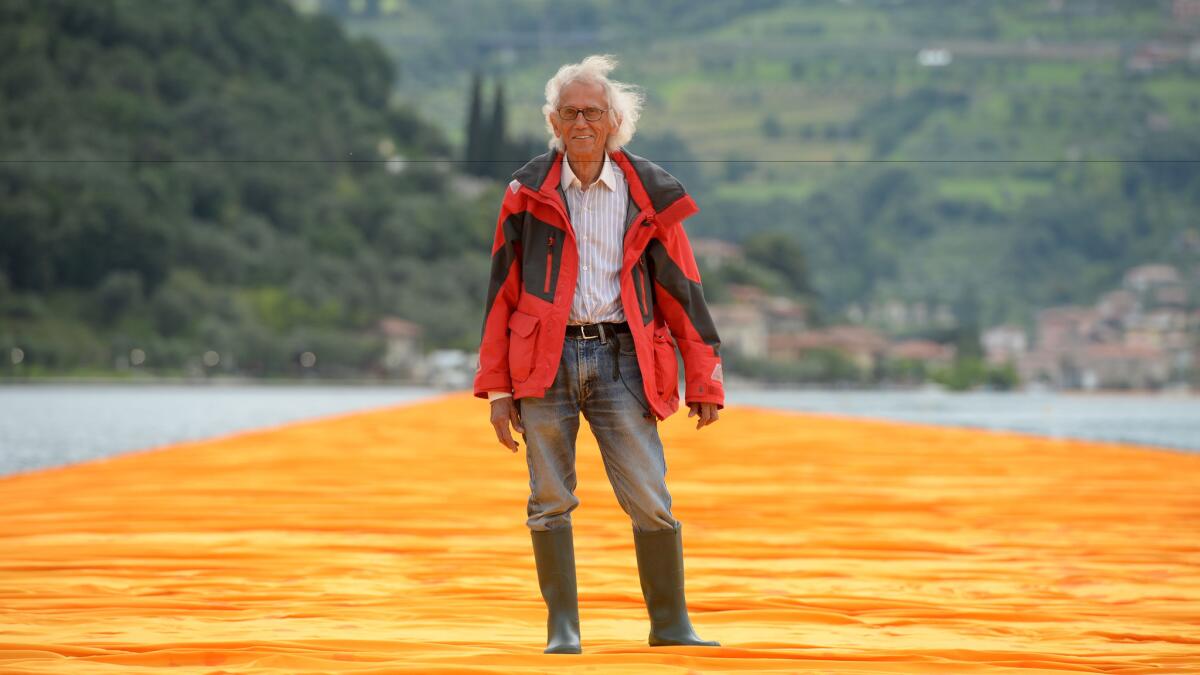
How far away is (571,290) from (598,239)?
0.42 ft

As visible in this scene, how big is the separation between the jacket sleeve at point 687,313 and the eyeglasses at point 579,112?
0.25 m

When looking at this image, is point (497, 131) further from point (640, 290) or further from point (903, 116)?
point (640, 290)

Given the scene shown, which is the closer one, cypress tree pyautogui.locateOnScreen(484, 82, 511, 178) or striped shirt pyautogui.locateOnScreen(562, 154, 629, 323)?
striped shirt pyautogui.locateOnScreen(562, 154, 629, 323)

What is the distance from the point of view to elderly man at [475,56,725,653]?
11.2ft

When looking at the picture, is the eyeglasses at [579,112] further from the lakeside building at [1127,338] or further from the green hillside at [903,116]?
the lakeside building at [1127,338]

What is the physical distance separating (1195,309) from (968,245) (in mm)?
18953

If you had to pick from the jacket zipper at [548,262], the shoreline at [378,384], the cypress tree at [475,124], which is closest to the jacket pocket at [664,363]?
the jacket zipper at [548,262]

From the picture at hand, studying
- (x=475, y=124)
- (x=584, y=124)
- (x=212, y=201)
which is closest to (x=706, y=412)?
(x=584, y=124)

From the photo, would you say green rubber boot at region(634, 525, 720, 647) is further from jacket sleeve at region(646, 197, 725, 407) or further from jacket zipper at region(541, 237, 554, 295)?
jacket zipper at region(541, 237, 554, 295)

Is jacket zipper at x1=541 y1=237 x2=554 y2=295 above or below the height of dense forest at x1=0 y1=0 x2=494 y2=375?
below

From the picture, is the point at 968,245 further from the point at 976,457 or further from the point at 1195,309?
the point at 976,457

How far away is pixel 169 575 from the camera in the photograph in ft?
16.0

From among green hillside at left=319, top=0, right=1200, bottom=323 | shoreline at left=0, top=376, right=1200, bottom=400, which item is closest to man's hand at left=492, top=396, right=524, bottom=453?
shoreline at left=0, top=376, right=1200, bottom=400

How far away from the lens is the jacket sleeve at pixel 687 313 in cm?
347
